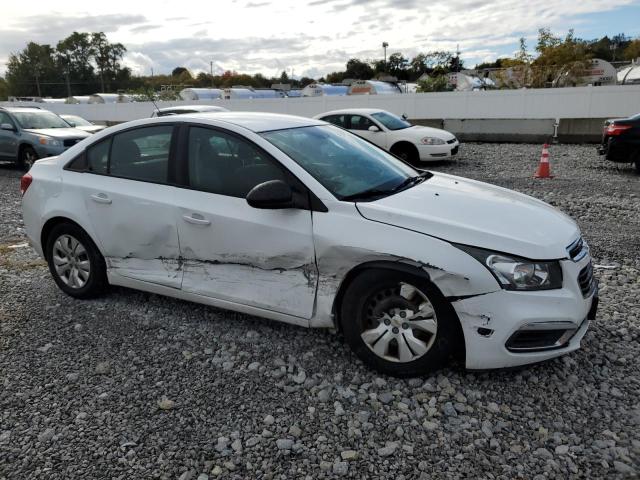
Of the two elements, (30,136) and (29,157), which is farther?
(29,157)

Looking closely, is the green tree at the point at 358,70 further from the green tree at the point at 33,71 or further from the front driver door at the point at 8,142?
the front driver door at the point at 8,142

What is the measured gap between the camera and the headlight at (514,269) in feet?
10.0

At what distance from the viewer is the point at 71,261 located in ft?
15.5

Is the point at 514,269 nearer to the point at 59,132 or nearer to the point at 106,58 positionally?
the point at 59,132

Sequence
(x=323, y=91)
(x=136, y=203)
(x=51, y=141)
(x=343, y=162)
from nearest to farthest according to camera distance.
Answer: (x=343, y=162) → (x=136, y=203) → (x=51, y=141) → (x=323, y=91)

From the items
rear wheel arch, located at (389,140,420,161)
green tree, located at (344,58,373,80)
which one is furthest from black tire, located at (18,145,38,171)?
green tree, located at (344,58,373,80)

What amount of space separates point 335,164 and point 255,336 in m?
1.41

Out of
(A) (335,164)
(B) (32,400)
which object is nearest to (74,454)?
(B) (32,400)

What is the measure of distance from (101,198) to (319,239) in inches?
80.4

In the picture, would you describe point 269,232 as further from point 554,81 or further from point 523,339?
point 554,81

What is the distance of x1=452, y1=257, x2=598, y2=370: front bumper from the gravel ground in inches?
10.3

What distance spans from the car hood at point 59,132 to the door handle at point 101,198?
9196 mm

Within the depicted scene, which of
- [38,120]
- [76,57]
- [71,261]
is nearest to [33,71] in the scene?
[76,57]

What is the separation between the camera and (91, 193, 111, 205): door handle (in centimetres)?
436
